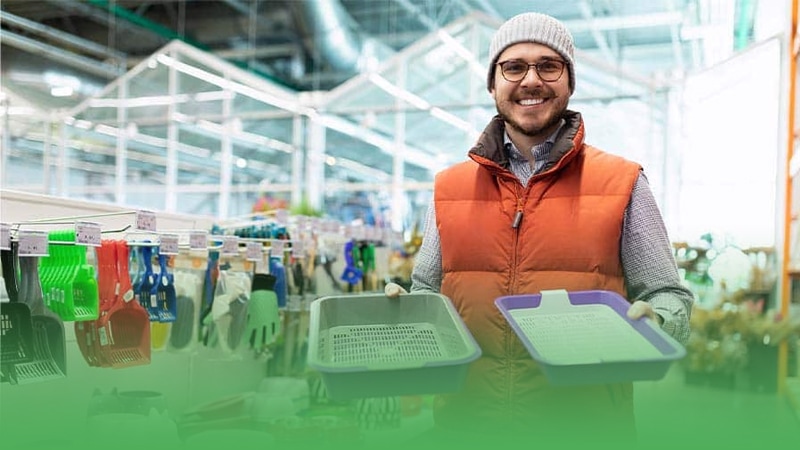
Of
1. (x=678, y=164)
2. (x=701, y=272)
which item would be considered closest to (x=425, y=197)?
(x=678, y=164)

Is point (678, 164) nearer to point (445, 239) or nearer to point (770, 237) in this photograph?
point (770, 237)

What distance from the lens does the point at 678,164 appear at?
4.84 meters

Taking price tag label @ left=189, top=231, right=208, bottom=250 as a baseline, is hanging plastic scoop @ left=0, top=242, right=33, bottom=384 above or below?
below

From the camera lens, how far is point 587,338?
3.48 ft

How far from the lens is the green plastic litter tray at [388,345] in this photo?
0.91 m

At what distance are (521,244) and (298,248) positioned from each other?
186cm

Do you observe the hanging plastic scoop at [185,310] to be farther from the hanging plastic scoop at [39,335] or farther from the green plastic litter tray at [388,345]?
the green plastic litter tray at [388,345]

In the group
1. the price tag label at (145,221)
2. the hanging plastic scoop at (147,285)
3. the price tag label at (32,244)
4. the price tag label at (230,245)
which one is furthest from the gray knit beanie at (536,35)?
the price tag label at (230,245)

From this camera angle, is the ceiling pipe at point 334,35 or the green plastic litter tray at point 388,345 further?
the ceiling pipe at point 334,35

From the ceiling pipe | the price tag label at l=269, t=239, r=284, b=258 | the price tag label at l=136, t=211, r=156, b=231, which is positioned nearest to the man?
the price tag label at l=136, t=211, r=156, b=231

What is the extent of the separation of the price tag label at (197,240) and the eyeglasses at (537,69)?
1.30 meters

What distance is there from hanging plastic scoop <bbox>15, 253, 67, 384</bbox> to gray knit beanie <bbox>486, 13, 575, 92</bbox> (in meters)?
1.10

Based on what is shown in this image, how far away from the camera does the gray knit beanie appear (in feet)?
3.93

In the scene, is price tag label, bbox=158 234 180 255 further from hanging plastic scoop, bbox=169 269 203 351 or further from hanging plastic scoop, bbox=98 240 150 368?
hanging plastic scoop, bbox=169 269 203 351
